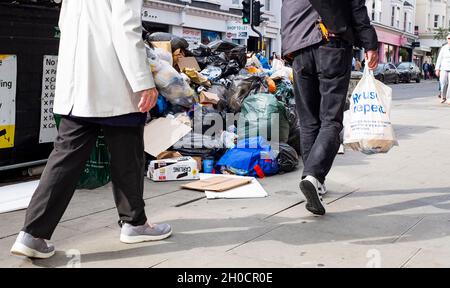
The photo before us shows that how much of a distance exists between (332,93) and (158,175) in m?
1.97

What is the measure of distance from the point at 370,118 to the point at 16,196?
287cm

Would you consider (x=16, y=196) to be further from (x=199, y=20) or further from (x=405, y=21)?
(x=405, y=21)

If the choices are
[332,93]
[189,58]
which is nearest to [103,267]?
[332,93]

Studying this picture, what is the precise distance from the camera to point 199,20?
27.0 meters

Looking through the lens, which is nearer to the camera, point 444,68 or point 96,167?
point 96,167

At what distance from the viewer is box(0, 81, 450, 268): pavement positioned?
117 inches

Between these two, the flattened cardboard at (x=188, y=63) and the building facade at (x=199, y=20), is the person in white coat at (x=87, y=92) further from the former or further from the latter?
the building facade at (x=199, y=20)

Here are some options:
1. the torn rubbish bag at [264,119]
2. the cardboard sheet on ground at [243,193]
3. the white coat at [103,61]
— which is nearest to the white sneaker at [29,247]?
the white coat at [103,61]

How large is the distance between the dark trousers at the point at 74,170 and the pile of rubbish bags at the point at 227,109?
99cm

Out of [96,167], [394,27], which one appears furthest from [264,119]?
[394,27]

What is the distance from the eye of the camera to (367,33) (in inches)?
150

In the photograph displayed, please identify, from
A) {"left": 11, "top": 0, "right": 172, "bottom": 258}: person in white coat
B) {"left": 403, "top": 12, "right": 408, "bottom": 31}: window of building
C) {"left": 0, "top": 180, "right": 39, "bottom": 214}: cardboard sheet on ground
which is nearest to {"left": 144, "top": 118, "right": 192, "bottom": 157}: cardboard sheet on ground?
{"left": 0, "top": 180, "right": 39, "bottom": 214}: cardboard sheet on ground

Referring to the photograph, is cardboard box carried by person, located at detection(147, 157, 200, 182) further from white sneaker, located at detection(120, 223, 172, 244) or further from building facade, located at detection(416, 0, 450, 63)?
building facade, located at detection(416, 0, 450, 63)
